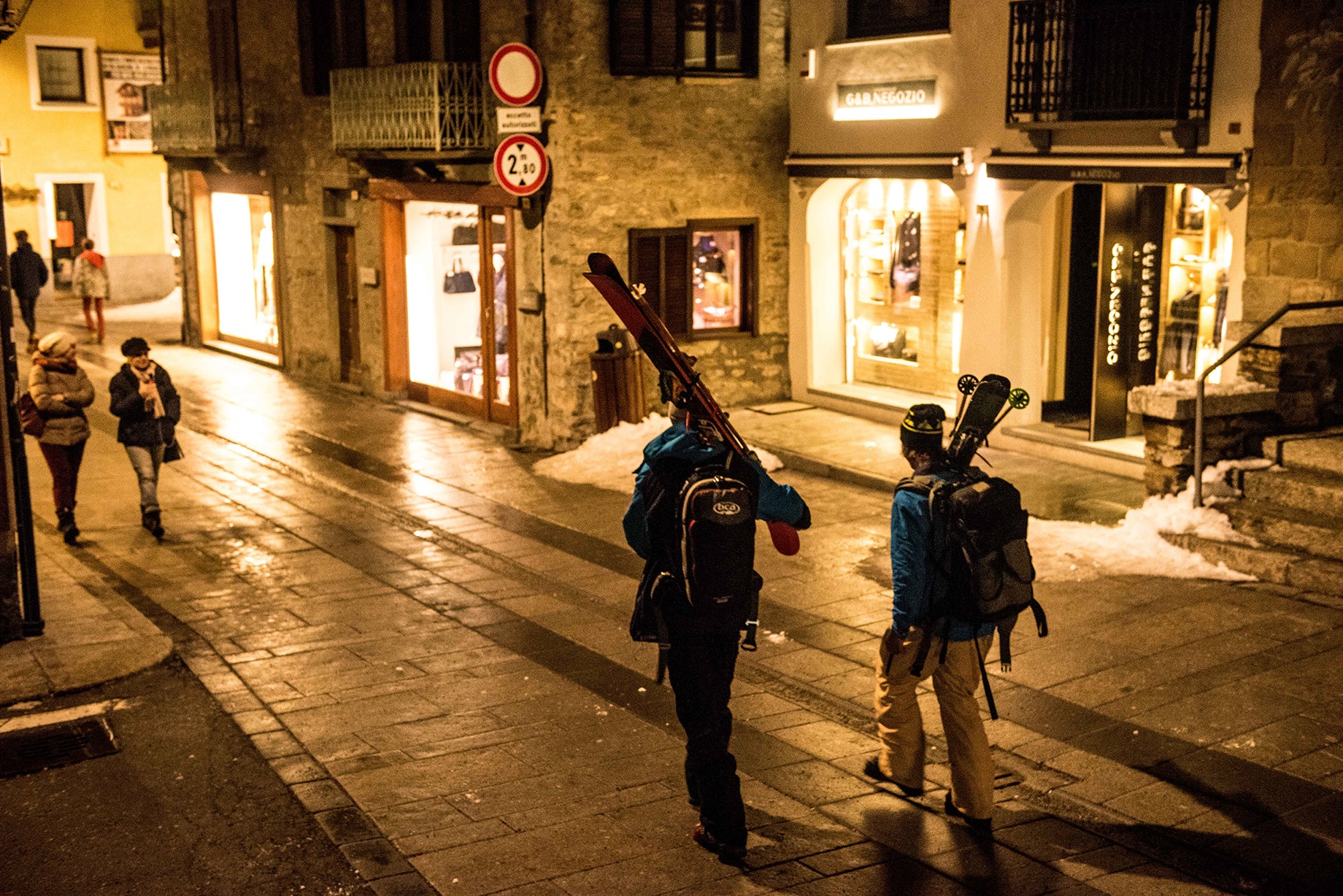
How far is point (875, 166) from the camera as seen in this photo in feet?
50.6

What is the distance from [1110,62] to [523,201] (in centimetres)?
609

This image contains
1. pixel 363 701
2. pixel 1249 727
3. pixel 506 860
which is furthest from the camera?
pixel 363 701

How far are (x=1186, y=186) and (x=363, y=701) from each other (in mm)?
9112

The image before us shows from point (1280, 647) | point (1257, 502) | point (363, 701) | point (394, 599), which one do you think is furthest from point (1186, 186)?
point (363, 701)

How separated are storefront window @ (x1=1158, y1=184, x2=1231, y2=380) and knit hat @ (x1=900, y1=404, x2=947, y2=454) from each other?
25.3ft

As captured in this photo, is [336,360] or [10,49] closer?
[336,360]

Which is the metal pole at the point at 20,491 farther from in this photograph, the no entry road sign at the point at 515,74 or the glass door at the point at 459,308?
the glass door at the point at 459,308

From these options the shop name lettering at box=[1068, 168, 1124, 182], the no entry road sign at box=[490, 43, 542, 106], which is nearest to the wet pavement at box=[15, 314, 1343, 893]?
the shop name lettering at box=[1068, 168, 1124, 182]

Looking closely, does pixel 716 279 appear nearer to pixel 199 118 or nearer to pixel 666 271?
pixel 666 271

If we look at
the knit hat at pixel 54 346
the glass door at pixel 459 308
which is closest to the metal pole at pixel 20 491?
the knit hat at pixel 54 346

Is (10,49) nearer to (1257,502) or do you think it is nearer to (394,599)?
(394,599)

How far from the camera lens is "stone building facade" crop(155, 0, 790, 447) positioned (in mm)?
15023

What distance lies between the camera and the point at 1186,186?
1309 cm

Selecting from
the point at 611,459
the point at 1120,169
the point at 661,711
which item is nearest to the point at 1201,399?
the point at 1120,169
